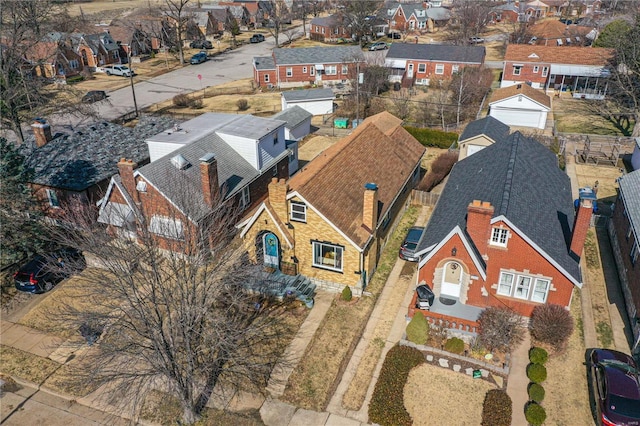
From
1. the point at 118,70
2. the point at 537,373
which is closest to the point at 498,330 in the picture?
the point at 537,373

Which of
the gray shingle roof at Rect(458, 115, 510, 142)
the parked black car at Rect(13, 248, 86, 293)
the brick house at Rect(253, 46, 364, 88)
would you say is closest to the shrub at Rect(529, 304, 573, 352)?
the gray shingle roof at Rect(458, 115, 510, 142)

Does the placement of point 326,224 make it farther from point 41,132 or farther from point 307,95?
point 307,95

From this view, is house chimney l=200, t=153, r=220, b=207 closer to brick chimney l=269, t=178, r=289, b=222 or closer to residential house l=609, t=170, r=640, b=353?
brick chimney l=269, t=178, r=289, b=222

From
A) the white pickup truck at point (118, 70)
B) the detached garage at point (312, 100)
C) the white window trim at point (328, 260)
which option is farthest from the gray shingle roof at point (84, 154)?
the white pickup truck at point (118, 70)

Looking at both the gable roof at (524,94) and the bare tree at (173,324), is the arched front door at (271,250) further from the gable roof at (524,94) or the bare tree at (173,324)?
the gable roof at (524,94)

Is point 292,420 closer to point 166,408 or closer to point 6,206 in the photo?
point 166,408

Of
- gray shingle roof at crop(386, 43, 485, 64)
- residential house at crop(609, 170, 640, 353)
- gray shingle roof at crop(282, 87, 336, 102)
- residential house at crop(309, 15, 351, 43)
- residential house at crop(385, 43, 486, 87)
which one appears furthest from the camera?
residential house at crop(309, 15, 351, 43)
